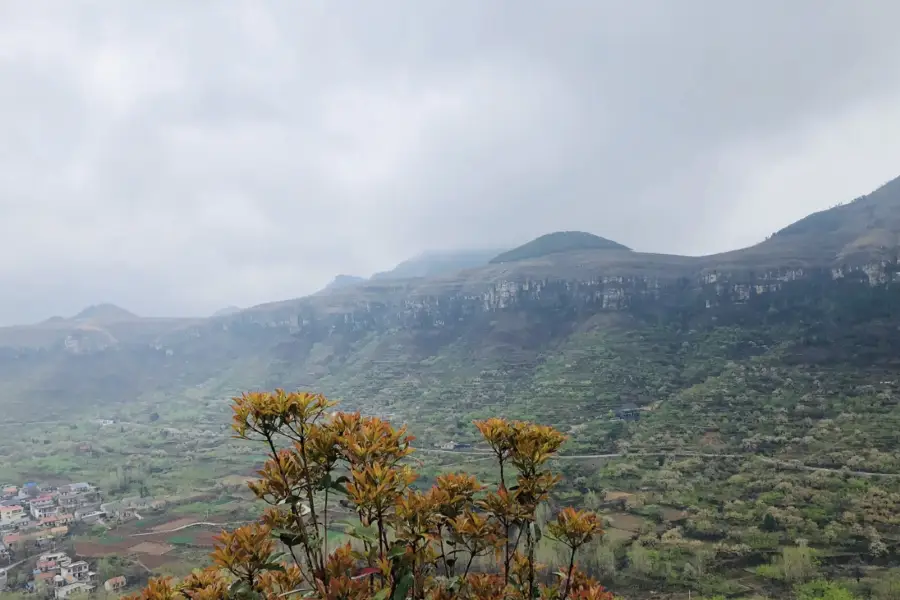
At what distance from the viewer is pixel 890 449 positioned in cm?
3669

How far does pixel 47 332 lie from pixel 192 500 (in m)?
114

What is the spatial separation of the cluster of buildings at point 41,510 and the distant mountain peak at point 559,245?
Result: 11939 centimetres

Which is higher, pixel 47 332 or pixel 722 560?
pixel 47 332

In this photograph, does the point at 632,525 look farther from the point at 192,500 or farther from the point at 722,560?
the point at 192,500

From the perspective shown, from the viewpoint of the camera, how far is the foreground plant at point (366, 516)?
101 inches

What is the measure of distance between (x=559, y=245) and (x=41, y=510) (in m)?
140

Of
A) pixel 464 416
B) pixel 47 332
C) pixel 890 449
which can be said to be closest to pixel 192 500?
pixel 464 416

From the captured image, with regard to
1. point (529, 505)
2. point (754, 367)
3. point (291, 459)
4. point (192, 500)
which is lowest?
point (192, 500)

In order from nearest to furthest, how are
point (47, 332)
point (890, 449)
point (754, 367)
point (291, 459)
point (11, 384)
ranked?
point (291, 459), point (890, 449), point (754, 367), point (11, 384), point (47, 332)

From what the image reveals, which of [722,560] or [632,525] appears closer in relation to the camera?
[722,560]

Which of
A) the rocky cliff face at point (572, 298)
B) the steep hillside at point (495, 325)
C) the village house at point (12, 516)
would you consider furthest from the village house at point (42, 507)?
the rocky cliff face at point (572, 298)

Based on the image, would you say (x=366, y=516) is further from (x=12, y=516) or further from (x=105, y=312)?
(x=105, y=312)

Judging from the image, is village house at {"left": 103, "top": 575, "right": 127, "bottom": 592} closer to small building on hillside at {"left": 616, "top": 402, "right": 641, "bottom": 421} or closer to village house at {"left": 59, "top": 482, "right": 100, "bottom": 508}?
village house at {"left": 59, "top": 482, "right": 100, "bottom": 508}

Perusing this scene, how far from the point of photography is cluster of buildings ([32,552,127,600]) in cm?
2833
